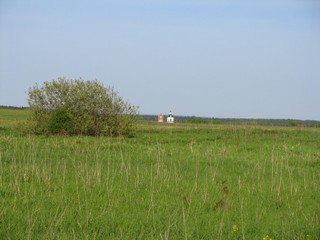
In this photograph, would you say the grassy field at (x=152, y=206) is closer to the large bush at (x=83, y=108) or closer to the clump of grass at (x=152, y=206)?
the clump of grass at (x=152, y=206)

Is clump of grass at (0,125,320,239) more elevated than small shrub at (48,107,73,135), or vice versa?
small shrub at (48,107,73,135)

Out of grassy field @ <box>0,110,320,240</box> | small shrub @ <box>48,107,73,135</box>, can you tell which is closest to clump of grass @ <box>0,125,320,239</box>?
grassy field @ <box>0,110,320,240</box>

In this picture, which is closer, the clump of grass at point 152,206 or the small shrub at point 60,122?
the clump of grass at point 152,206

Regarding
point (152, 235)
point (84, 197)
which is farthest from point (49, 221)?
point (84, 197)

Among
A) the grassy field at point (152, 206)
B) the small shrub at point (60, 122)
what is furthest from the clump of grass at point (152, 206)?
the small shrub at point (60, 122)

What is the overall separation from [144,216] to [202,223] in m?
0.89

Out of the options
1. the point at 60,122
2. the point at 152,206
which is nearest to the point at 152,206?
the point at 152,206

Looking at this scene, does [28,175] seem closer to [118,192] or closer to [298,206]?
[118,192]

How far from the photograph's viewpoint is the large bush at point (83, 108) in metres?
28.7

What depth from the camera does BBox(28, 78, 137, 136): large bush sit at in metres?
28.7

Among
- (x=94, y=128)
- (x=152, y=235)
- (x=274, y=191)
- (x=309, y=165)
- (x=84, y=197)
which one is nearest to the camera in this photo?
(x=152, y=235)

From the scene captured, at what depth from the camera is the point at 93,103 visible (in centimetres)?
2984

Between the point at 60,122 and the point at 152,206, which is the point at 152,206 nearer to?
the point at 152,206

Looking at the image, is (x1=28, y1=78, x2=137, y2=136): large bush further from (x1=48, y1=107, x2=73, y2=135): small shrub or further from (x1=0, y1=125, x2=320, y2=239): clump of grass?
(x1=0, y1=125, x2=320, y2=239): clump of grass
